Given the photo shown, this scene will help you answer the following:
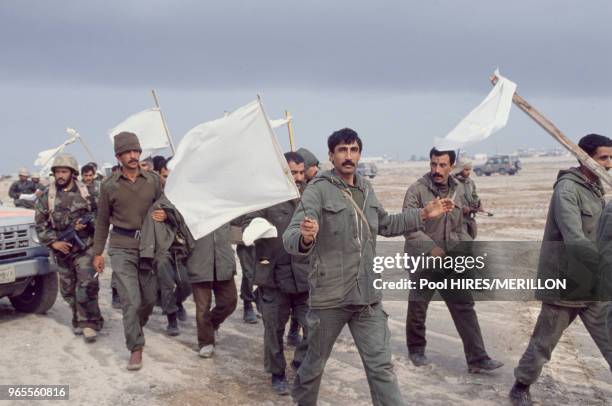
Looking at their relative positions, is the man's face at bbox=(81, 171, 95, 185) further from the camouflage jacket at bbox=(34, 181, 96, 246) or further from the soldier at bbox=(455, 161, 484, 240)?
the soldier at bbox=(455, 161, 484, 240)

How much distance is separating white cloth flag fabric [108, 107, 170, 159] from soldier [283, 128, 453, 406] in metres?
4.89

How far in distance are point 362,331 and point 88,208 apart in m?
4.25

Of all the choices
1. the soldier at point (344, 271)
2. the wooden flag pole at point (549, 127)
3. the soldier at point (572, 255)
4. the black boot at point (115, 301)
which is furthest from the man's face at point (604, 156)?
the black boot at point (115, 301)

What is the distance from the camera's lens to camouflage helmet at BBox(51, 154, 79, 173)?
7.10 m

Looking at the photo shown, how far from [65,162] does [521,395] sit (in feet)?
17.2

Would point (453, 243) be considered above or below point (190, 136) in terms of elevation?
below

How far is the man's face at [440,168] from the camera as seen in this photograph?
6039mm

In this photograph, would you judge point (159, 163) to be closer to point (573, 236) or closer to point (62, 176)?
point (62, 176)

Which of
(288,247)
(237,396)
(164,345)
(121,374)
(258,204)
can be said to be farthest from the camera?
(164,345)

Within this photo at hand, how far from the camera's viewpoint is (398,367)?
619 cm

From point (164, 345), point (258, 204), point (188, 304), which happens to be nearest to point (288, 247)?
point (258, 204)

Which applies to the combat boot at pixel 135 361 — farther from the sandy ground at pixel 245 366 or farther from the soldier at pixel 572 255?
the soldier at pixel 572 255

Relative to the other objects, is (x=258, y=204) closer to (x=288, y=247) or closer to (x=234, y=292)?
(x=288, y=247)

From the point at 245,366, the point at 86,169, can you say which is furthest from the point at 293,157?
the point at 86,169
